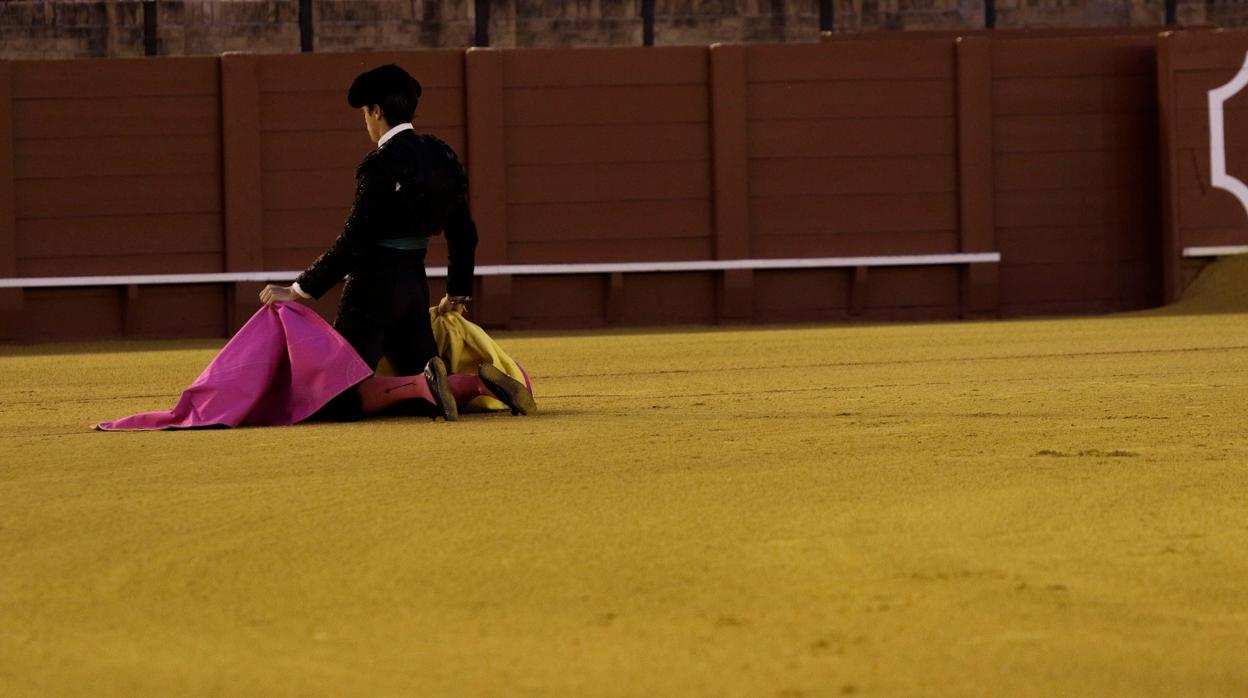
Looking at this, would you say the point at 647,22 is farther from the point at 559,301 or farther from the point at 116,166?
the point at 116,166

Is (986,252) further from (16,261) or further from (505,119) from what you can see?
(16,261)

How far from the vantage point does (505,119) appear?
42.0 feet

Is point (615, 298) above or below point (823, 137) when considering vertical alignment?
below

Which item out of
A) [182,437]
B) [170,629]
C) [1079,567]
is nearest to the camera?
[170,629]

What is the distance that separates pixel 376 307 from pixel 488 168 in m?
6.36

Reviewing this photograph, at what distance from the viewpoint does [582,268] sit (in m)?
12.9

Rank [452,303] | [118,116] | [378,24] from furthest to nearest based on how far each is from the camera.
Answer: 1. [378,24]
2. [118,116]
3. [452,303]

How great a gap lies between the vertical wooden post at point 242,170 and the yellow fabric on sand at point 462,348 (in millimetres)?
6052

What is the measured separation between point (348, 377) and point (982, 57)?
7.81m

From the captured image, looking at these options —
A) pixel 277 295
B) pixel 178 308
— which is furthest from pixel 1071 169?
pixel 277 295

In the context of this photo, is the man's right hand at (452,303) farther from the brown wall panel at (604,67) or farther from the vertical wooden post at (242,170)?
the brown wall panel at (604,67)

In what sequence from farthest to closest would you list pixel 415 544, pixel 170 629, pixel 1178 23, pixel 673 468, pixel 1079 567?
pixel 1178 23
pixel 673 468
pixel 415 544
pixel 1079 567
pixel 170 629

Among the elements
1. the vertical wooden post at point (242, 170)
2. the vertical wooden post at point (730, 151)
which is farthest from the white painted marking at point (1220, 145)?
the vertical wooden post at point (242, 170)

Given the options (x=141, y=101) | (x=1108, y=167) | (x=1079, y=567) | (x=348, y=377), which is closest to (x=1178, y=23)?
(x=1108, y=167)
